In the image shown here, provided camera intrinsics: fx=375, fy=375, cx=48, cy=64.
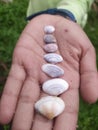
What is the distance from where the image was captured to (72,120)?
1.07 m

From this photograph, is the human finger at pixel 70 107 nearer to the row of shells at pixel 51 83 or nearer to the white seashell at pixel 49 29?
the row of shells at pixel 51 83

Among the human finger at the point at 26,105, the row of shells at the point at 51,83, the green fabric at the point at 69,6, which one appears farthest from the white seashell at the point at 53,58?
the green fabric at the point at 69,6

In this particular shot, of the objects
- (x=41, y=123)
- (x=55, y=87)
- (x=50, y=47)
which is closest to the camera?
(x=41, y=123)

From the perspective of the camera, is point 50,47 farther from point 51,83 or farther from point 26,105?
point 26,105

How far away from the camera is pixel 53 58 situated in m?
1.24

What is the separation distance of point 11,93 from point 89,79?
24 cm

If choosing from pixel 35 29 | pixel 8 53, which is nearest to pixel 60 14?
pixel 35 29

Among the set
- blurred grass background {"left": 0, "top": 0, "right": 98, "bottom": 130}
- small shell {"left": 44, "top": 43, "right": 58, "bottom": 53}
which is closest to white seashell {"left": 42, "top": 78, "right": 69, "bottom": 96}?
small shell {"left": 44, "top": 43, "right": 58, "bottom": 53}

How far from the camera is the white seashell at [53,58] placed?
1243 millimetres

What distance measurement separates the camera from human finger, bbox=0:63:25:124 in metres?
1.08

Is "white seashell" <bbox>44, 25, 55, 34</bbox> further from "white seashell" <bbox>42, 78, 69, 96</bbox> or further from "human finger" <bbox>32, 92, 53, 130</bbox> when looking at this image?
"human finger" <bbox>32, 92, 53, 130</bbox>

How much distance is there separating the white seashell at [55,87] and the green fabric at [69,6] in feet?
1.47

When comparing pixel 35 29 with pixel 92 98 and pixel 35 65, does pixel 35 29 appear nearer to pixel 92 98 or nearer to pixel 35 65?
pixel 35 65

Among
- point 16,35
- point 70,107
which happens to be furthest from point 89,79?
point 16,35
